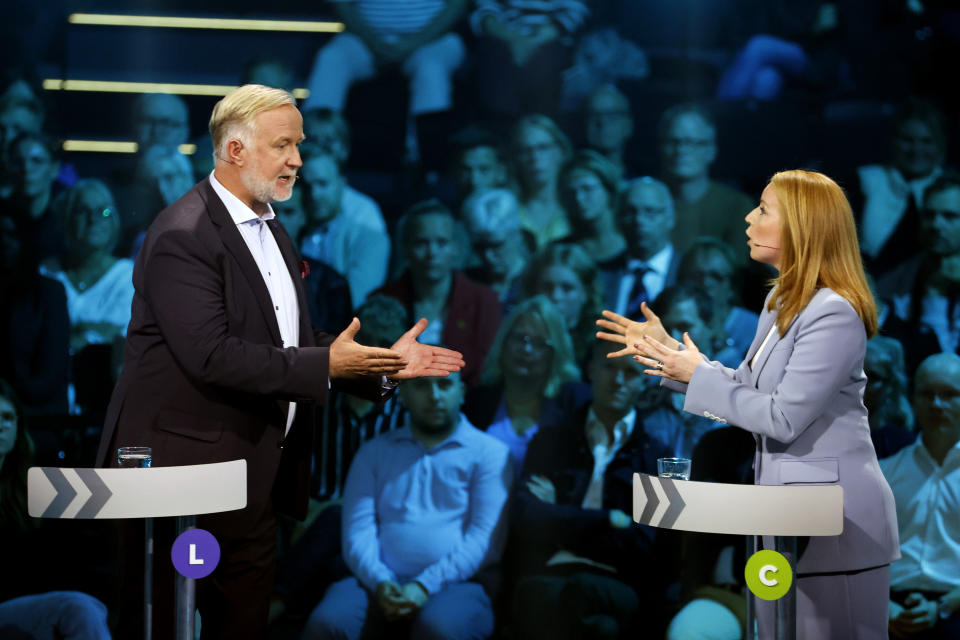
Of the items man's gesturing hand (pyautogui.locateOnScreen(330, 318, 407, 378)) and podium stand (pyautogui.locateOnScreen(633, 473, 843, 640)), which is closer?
podium stand (pyautogui.locateOnScreen(633, 473, 843, 640))

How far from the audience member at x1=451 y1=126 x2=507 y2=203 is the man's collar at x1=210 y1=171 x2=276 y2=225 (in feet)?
6.78

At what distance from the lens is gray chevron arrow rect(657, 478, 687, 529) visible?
2.17 meters

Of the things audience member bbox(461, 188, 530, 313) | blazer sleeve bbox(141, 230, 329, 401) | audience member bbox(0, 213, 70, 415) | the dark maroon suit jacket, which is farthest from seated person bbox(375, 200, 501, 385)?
blazer sleeve bbox(141, 230, 329, 401)

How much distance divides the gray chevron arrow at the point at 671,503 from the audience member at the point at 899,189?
110 inches

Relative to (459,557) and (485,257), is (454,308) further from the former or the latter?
(459,557)

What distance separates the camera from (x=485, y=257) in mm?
4621

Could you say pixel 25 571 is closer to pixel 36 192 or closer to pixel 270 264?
pixel 36 192

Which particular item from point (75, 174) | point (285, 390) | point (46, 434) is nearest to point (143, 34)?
point (75, 174)

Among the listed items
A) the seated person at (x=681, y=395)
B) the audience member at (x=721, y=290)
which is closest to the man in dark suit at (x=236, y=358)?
the seated person at (x=681, y=395)

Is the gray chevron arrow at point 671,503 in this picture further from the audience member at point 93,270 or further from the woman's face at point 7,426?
the woman's face at point 7,426

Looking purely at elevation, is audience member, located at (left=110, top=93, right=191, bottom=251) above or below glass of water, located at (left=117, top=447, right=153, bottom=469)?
above

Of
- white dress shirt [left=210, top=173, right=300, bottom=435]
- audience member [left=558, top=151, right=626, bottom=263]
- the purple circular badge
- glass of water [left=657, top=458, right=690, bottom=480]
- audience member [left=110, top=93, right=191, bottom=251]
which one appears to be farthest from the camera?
audience member [left=558, top=151, right=626, bottom=263]

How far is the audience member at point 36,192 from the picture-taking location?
448 centimetres

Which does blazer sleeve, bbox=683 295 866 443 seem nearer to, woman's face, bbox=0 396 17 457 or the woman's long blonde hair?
the woman's long blonde hair
